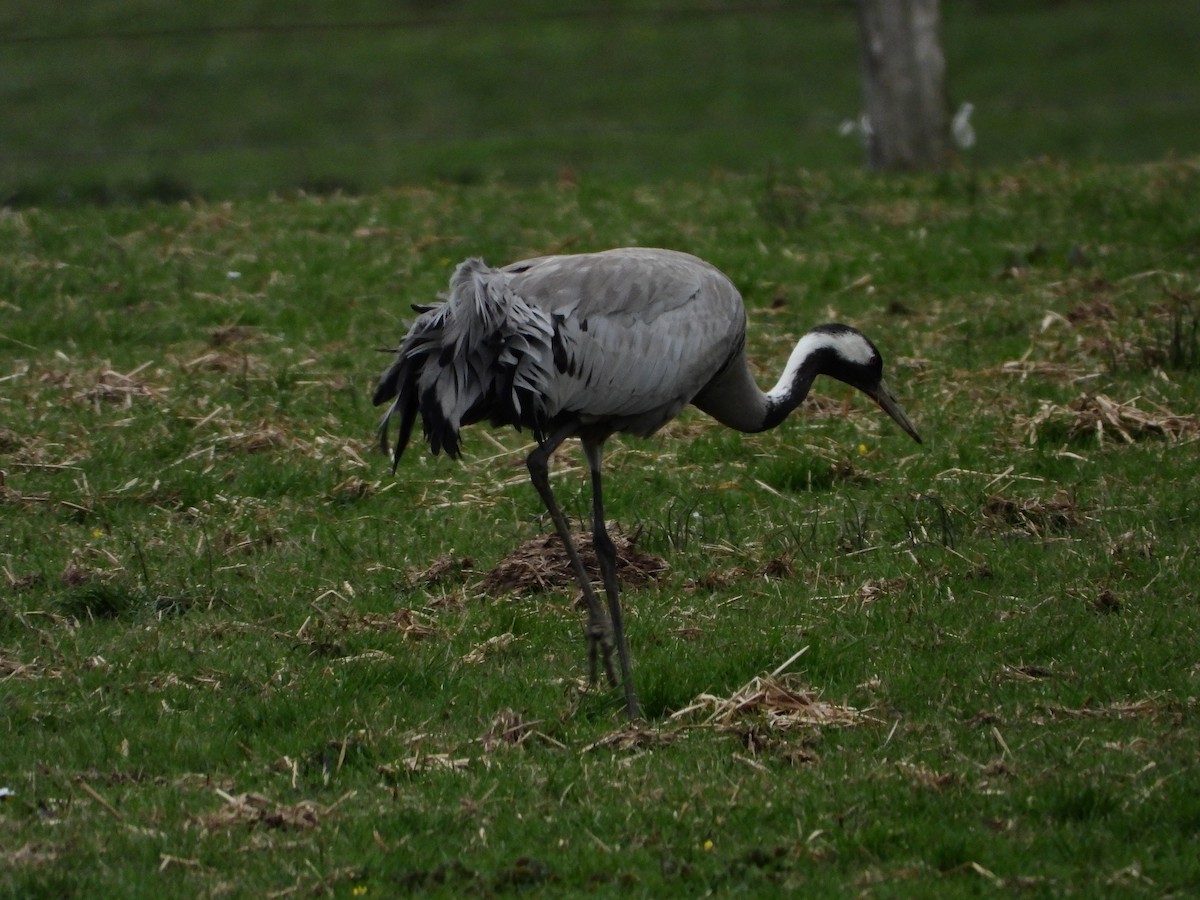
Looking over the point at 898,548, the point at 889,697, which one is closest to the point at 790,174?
the point at 898,548

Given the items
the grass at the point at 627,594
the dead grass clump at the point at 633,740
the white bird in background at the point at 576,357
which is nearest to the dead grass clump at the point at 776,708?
the grass at the point at 627,594

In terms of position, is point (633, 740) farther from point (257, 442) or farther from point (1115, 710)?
point (257, 442)

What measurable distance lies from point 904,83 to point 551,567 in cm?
784

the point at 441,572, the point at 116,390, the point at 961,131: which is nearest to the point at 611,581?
the point at 441,572

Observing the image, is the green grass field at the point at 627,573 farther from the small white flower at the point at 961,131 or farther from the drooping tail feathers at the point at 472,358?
the drooping tail feathers at the point at 472,358

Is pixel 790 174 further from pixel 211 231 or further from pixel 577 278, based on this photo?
pixel 577 278

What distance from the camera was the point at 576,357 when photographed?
6664mm

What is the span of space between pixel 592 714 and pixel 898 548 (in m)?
1.97

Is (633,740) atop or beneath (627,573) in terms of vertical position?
atop

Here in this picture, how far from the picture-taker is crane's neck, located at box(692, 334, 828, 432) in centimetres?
754

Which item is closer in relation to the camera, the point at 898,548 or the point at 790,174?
the point at 898,548

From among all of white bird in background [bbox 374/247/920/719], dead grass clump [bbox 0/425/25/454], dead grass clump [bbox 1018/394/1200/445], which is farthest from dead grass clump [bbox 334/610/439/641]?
dead grass clump [bbox 1018/394/1200/445]

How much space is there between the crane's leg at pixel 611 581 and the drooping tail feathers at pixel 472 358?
528mm

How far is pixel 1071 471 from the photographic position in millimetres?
8547
